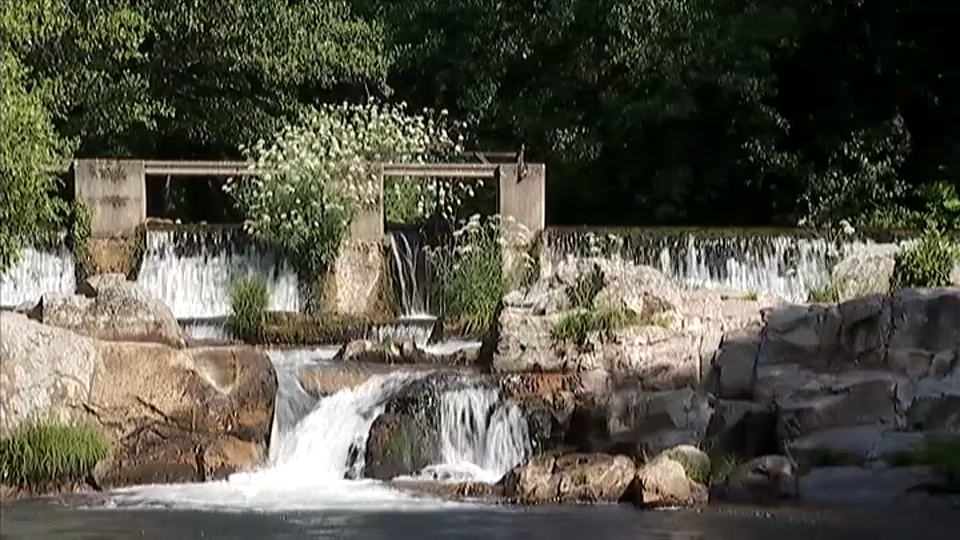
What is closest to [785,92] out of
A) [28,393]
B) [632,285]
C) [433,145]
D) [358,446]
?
[433,145]

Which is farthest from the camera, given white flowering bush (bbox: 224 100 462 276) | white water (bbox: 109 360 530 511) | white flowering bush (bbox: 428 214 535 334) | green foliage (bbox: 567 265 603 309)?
white flowering bush (bbox: 224 100 462 276)

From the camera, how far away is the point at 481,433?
19.2m

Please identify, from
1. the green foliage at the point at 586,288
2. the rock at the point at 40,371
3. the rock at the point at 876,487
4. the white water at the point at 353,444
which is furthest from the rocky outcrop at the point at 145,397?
→ the rock at the point at 876,487

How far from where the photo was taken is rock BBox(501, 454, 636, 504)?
678 inches

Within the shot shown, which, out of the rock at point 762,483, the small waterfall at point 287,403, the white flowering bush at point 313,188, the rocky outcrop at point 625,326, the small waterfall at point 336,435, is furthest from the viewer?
the white flowering bush at point 313,188

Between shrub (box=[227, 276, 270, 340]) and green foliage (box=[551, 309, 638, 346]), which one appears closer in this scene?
green foliage (box=[551, 309, 638, 346])

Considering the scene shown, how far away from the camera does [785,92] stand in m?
32.1

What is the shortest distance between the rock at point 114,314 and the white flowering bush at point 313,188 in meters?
4.31

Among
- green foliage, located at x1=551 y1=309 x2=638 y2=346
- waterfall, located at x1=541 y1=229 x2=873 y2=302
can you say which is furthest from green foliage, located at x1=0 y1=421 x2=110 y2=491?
waterfall, located at x1=541 y1=229 x2=873 y2=302

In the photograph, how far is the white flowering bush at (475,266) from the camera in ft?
80.2

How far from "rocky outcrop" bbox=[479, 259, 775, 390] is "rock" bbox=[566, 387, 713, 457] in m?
0.97

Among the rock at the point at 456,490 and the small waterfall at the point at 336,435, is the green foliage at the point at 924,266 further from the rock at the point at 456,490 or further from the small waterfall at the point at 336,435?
the rock at the point at 456,490

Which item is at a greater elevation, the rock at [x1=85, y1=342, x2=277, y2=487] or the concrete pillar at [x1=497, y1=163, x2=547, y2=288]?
the concrete pillar at [x1=497, y1=163, x2=547, y2=288]

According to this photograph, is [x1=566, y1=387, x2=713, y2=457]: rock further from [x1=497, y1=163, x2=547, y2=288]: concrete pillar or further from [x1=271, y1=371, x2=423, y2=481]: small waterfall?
[x1=497, y1=163, x2=547, y2=288]: concrete pillar
